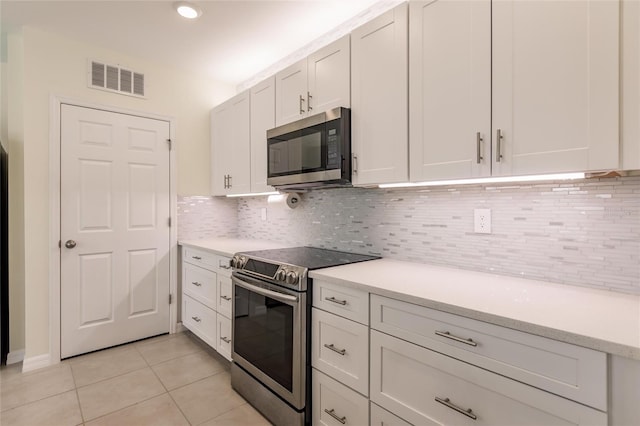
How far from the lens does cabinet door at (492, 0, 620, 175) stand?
107 cm

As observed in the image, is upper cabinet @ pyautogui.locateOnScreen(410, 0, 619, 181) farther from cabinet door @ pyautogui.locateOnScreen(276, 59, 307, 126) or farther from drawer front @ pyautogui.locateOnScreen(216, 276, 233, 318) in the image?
drawer front @ pyautogui.locateOnScreen(216, 276, 233, 318)

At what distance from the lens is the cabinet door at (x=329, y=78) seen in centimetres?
192

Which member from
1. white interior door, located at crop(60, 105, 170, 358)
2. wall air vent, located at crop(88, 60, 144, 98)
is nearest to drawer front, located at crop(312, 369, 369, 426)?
white interior door, located at crop(60, 105, 170, 358)

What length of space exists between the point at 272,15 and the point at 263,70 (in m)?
1.00

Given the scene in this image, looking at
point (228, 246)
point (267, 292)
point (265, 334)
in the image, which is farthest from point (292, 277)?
point (228, 246)

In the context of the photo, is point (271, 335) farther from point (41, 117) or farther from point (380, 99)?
point (41, 117)

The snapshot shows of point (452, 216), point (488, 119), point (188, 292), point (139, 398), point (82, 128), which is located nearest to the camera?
point (488, 119)

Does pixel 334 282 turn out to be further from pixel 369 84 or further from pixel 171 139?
pixel 171 139

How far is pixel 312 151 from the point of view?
2053 mm

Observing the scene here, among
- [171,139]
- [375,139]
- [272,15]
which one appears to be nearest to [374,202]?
[375,139]

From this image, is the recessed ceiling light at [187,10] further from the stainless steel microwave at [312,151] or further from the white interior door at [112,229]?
the white interior door at [112,229]

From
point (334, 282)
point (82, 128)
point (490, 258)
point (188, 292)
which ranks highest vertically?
point (82, 128)

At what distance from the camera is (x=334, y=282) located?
1.57 metres

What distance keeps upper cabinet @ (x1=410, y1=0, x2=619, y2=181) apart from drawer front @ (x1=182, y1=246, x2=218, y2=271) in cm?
177
